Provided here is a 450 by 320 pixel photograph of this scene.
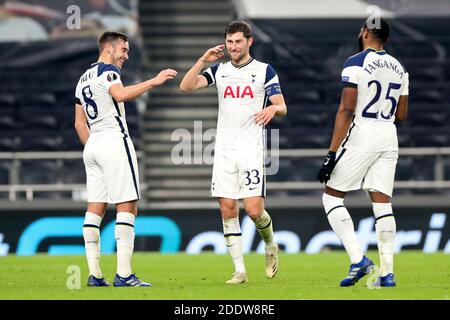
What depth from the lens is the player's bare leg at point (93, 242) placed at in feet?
32.9

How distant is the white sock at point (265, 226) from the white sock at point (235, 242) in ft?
0.76

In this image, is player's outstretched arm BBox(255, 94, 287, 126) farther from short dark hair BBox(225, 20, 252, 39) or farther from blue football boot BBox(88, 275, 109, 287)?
blue football boot BBox(88, 275, 109, 287)

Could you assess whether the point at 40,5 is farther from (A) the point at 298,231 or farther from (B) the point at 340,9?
(A) the point at 298,231

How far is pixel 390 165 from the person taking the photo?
9.80 metres

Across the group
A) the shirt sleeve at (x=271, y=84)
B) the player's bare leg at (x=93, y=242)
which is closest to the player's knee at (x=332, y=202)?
the shirt sleeve at (x=271, y=84)

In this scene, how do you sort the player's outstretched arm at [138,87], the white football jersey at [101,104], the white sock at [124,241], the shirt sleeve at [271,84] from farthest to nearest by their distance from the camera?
the shirt sleeve at [271,84] < the white football jersey at [101,104] < the white sock at [124,241] < the player's outstretched arm at [138,87]

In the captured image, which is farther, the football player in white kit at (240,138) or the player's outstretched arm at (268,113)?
the football player in white kit at (240,138)

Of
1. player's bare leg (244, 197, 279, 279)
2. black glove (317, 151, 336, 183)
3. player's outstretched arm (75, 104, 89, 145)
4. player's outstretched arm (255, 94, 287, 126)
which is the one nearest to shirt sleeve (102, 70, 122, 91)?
player's outstretched arm (75, 104, 89, 145)

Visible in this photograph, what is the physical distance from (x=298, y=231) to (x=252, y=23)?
4.45 meters

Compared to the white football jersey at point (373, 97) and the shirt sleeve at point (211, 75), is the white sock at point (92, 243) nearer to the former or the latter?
the shirt sleeve at point (211, 75)

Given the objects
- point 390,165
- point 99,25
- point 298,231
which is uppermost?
point 99,25

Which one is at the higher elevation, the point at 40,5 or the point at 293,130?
the point at 40,5

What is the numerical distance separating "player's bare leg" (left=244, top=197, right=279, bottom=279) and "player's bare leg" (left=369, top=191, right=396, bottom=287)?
1155 millimetres
